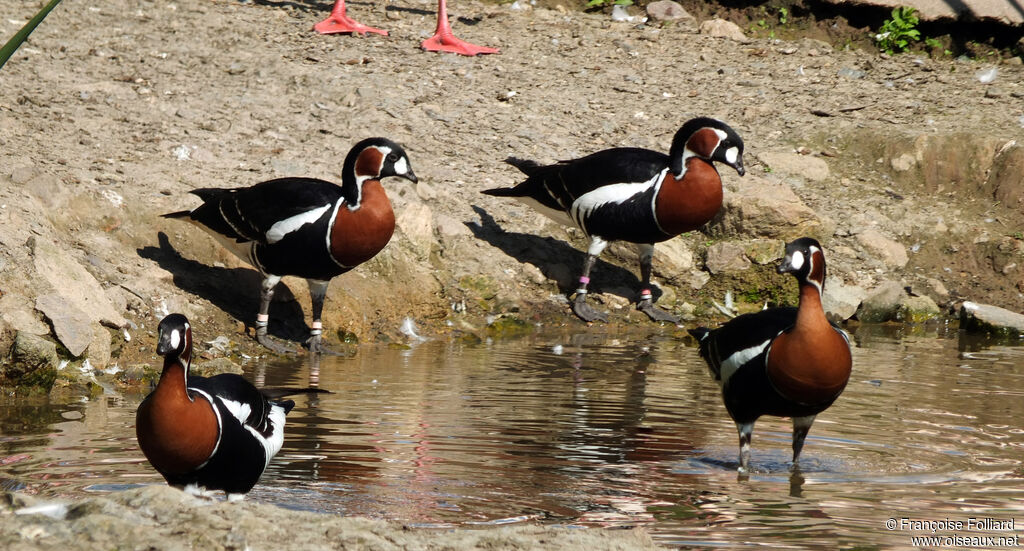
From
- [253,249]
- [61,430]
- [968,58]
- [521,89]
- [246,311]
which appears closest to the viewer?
[61,430]

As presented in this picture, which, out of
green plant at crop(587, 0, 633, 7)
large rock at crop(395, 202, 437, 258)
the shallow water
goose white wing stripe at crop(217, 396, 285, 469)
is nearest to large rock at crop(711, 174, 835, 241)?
the shallow water

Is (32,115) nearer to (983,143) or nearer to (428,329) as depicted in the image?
(428,329)

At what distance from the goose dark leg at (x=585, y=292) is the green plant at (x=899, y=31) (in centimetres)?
579

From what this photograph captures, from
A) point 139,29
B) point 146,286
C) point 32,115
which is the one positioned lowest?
point 146,286

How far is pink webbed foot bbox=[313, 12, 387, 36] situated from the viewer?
13352 mm

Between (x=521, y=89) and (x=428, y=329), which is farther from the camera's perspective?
(x=521, y=89)

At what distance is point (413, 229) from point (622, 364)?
2.10 metres

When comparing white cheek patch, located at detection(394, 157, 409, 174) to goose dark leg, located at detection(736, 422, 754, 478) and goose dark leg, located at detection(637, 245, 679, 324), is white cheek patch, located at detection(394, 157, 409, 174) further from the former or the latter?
goose dark leg, located at detection(736, 422, 754, 478)

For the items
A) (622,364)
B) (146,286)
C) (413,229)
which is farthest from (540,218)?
(146,286)

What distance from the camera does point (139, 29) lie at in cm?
1295

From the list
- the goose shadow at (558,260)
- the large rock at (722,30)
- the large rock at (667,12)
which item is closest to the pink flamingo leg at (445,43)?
the large rock at (667,12)

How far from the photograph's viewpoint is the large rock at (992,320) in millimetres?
10000

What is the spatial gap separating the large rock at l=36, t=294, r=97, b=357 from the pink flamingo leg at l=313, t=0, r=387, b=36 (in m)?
6.32

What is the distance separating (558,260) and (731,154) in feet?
6.73
